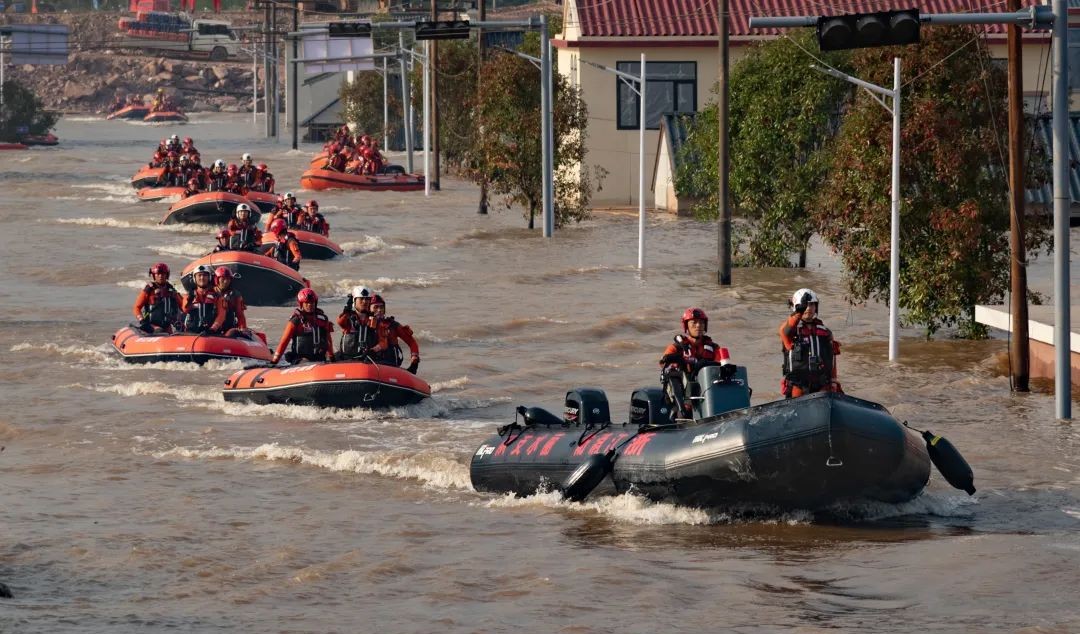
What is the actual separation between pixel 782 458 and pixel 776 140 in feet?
72.0

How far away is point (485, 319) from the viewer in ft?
109

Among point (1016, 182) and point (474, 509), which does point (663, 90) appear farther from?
point (474, 509)

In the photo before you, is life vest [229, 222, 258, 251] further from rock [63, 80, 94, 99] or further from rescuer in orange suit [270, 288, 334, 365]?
rock [63, 80, 94, 99]

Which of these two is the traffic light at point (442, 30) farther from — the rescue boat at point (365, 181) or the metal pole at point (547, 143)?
the rescue boat at point (365, 181)

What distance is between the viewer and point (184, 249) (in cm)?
4625

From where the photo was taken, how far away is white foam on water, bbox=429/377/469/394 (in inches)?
1021

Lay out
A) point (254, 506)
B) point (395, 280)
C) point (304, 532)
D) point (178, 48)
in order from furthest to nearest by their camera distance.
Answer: point (178, 48)
point (395, 280)
point (254, 506)
point (304, 532)

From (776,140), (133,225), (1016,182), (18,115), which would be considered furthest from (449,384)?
(18,115)

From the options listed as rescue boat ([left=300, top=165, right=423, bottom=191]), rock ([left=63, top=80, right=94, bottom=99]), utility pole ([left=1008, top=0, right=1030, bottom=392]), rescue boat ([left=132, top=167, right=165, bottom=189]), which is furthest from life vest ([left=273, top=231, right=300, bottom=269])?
rock ([left=63, top=80, right=94, bottom=99])

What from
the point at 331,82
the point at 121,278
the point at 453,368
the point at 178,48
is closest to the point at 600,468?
the point at 453,368

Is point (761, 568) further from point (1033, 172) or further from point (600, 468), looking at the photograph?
point (1033, 172)

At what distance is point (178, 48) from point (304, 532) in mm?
150990

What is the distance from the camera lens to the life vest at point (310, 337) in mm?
24438

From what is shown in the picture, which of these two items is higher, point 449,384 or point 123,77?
point 123,77
